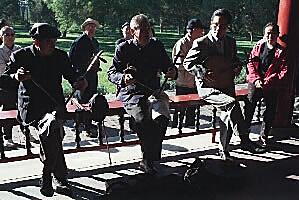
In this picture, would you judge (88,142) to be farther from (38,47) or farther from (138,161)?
(38,47)

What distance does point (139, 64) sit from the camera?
15.2 feet

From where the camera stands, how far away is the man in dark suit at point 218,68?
188 inches

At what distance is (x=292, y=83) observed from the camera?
596 centimetres

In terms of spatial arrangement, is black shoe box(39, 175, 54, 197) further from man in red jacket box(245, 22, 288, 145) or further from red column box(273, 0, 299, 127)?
red column box(273, 0, 299, 127)

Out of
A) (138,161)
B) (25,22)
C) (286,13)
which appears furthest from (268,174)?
(25,22)

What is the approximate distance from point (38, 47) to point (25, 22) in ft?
106

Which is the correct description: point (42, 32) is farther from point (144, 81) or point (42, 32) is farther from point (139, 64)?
point (144, 81)

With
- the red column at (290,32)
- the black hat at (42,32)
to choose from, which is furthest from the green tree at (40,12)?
the black hat at (42,32)

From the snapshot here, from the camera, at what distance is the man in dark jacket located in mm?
4516

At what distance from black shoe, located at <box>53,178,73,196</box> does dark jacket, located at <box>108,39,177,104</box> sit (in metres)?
1.05

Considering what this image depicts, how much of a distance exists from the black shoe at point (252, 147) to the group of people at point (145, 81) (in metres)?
0.01

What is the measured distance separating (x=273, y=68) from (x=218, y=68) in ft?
3.17

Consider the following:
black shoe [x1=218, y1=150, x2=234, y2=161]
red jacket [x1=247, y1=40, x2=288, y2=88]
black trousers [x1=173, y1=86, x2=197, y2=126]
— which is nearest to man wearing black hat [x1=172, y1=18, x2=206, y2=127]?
black trousers [x1=173, y1=86, x2=197, y2=126]

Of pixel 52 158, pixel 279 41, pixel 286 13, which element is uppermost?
pixel 286 13
